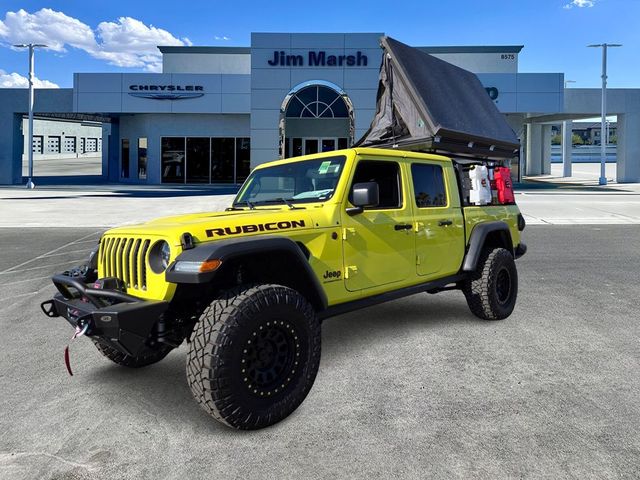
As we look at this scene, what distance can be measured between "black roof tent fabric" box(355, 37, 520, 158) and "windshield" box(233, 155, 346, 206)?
1.59 m

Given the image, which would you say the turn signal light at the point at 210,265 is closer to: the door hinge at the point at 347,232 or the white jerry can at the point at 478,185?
the door hinge at the point at 347,232

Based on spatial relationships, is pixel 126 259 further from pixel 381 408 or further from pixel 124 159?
pixel 124 159

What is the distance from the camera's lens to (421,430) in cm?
309

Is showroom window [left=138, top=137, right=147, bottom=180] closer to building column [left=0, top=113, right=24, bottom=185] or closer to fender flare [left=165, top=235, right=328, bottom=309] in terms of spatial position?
building column [left=0, top=113, right=24, bottom=185]

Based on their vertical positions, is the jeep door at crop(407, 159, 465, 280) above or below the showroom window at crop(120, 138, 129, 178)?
below

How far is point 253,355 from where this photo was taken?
312 centimetres

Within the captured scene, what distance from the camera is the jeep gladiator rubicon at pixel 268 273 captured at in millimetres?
2986

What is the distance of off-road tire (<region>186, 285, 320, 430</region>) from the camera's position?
2.94 m

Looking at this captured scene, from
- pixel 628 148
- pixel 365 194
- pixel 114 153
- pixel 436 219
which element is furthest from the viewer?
pixel 114 153

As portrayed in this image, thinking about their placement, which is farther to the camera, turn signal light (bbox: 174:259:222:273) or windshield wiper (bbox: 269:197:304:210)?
windshield wiper (bbox: 269:197:304:210)

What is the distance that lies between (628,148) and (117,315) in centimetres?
4176

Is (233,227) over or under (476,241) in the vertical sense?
over

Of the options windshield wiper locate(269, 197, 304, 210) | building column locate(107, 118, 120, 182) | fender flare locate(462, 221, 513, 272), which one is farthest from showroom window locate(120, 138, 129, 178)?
windshield wiper locate(269, 197, 304, 210)

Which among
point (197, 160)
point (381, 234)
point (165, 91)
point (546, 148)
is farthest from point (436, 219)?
point (546, 148)
